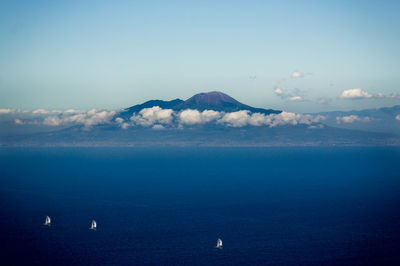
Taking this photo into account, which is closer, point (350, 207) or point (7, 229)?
point (7, 229)

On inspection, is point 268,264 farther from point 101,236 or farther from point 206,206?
point 206,206

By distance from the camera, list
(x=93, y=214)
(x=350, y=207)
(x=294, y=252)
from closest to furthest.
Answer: (x=294, y=252)
(x=93, y=214)
(x=350, y=207)

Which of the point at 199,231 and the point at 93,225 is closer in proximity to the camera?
the point at 199,231

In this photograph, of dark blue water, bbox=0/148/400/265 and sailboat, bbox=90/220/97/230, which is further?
sailboat, bbox=90/220/97/230

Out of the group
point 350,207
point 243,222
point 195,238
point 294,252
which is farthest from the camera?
point 350,207

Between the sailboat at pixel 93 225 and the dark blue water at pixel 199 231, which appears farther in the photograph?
the sailboat at pixel 93 225

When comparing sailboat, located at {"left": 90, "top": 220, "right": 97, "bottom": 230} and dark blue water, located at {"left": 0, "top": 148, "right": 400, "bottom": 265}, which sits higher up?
sailboat, located at {"left": 90, "top": 220, "right": 97, "bottom": 230}

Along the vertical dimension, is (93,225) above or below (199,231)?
above

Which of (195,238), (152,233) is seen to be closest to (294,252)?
(195,238)

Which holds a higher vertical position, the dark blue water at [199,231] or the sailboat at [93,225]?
the sailboat at [93,225]
